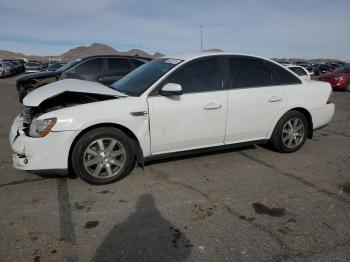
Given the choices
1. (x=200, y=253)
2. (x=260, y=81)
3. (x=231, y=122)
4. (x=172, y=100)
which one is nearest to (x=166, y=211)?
(x=200, y=253)

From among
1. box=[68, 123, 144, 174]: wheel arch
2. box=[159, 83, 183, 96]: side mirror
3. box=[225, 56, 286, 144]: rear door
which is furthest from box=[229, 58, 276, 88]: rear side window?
box=[68, 123, 144, 174]: wheel arch

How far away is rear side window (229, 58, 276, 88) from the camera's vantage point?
490 centimetres

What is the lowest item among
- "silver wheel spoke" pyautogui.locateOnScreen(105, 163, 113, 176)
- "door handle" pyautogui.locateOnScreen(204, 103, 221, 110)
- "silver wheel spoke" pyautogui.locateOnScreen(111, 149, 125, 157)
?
"silver wheel spoke" pyautogui.locateOnScreen(105, 163, 113, 176)

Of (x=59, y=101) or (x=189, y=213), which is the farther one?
(x=59, y=101)

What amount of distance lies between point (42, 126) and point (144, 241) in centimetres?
190

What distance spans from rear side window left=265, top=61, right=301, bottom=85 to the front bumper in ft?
10.5

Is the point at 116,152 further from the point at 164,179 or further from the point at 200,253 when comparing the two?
the point at 200,253

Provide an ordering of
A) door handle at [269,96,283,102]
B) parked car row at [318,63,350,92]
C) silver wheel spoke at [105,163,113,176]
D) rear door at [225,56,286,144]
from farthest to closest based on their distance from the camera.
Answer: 1. parked car row at [318,63,350,92]
2. door handle at [269,96,283,102]
3. rear door at [225,56,286,144]
4. silver wheel spoke at [105,163,113,176]

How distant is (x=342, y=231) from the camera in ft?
10.3

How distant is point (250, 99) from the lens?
4891mm

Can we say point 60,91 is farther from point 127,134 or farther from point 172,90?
point 172,90

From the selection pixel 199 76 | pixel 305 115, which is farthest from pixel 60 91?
pixel 305 115

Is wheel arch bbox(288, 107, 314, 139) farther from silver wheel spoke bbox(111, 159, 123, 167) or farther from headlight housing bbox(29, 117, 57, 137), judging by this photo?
headlight housing bbox(29, 117, 57, 137)

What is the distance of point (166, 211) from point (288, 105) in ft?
9.17
